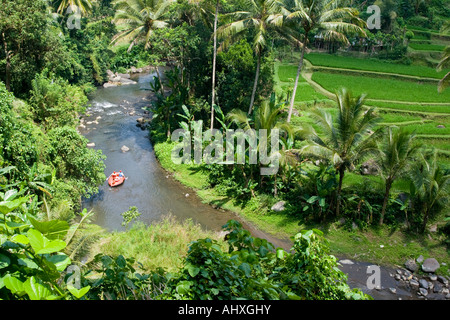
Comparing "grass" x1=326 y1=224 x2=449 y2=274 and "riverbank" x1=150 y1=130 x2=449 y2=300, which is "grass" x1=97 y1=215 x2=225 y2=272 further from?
"grass" x1=326 y1=224 x2=449 y2=274

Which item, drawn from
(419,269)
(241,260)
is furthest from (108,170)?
(241,260)

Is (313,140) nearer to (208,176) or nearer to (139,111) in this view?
(208,176)

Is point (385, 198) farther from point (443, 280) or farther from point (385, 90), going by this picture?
point (385, 90)

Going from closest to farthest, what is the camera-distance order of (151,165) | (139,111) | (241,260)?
(241,260)
(151,165)
(139,111)

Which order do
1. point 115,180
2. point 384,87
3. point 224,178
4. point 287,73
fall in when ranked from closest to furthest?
1. point 224,178
2. point 115,180
3. point 384,87
4. point 287,73

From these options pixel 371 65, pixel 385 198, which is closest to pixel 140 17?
pixel 385 198

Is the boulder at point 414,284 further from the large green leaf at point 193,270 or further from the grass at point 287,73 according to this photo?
the grass at point 287,73

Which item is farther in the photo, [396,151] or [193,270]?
[396,151]

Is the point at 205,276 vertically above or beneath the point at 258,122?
above
